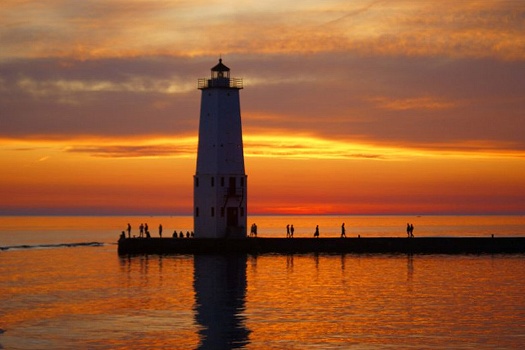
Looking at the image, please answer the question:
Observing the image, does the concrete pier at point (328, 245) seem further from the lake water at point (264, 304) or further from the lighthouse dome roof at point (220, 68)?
the lighthouse dome roof at point (220, 68)

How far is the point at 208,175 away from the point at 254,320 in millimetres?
41561

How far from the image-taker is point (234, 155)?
83812mm

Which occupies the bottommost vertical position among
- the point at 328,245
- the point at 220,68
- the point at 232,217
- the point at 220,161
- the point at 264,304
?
the point at 264,304

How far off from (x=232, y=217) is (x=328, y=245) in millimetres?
10502

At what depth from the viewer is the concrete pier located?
8350cm

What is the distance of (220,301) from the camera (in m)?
50.5

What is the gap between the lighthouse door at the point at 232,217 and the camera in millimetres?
84375

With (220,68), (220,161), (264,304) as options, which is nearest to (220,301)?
(264,304)

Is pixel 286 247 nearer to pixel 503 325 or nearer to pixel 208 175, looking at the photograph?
pixel 208 175

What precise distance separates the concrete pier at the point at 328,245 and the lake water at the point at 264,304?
3.24 meters

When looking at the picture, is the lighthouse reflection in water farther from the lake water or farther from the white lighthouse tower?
the white lighthouse tower

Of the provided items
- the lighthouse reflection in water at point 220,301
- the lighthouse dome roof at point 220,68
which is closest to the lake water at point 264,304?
the lighthouse reflection in water at point 220,301

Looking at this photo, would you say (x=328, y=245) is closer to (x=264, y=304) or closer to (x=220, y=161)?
(x=220, y=161)

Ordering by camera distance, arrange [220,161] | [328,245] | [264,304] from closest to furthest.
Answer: [264,304] < [220,161] < [328,245]
